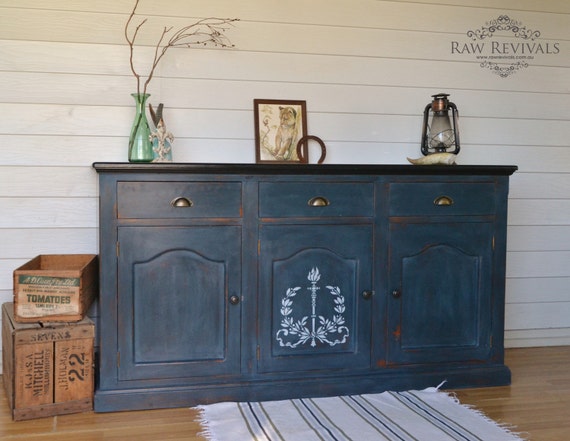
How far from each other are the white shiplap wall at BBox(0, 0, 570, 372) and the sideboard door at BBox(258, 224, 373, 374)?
0.65 meters

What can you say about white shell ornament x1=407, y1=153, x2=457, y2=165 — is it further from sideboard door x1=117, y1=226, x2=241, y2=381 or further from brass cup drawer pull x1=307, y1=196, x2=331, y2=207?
sideboard door x1=117, y1=226, x2=241, y2=381

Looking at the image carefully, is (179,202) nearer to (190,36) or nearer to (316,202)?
(316,202)

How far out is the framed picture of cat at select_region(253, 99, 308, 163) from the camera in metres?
3.25

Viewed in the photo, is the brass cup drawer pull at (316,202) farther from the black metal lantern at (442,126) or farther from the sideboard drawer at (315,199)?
the black metal lantern at (442,126)

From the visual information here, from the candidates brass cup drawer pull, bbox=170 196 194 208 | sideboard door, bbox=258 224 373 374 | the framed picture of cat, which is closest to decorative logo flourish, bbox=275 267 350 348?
sideboard door, bbox=258 224 373 374

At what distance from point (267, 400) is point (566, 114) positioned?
2223 millimetres

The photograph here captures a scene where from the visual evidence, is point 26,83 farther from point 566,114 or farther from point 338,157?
point 566,114

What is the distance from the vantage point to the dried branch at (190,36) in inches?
123

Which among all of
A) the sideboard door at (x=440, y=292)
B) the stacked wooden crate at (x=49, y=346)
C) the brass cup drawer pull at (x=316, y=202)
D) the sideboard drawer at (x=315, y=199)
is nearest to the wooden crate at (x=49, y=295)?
the stacked wooden crate at (x=49, y=346)

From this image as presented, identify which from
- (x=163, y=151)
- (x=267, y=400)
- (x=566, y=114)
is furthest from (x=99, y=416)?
(x=566, y=114)

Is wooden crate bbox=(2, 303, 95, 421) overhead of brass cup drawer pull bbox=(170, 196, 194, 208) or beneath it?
beneath

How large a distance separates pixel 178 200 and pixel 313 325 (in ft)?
2.43

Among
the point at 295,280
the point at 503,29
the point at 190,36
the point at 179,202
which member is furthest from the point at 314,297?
the point at 503,29

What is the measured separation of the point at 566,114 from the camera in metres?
3.71
